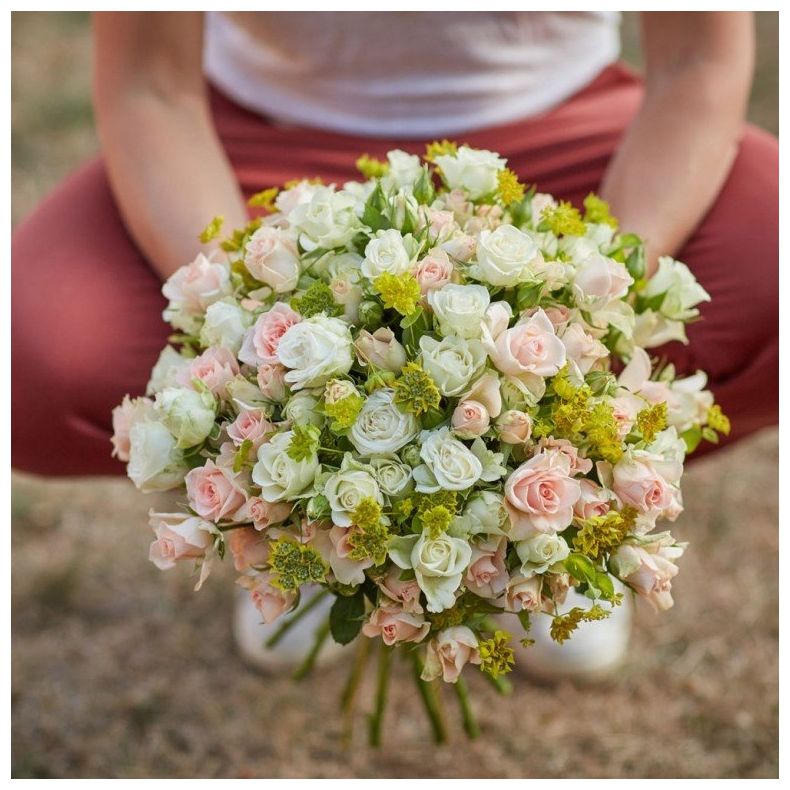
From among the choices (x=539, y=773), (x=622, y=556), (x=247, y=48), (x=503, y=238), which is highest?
(x=503, y=238)

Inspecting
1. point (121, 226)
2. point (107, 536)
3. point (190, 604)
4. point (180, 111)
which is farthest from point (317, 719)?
point (180, 111)

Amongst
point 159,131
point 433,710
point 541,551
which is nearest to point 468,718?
point 433,710

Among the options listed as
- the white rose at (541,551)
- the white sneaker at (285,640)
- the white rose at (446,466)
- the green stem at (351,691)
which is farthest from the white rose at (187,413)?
the white sneaker at (285,640)

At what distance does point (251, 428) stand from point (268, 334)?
89mm

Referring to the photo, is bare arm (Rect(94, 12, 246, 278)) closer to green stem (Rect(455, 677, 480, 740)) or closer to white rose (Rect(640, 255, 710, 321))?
white rose (Rect(640, 255, 710, 321))

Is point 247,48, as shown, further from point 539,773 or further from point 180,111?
point 539,773

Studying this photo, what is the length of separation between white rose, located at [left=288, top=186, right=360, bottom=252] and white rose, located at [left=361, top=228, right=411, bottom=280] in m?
0.06

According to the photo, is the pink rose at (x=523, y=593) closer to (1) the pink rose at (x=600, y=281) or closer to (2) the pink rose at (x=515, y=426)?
(2) the pink rose at (x=515, y=426)

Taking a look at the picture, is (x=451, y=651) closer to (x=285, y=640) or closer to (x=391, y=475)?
(x=391, y=475)

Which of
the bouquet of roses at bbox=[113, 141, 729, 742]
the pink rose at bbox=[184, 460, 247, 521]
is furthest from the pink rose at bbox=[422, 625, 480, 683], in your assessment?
the pink rose at bbox=[184, 460, 247, 521]

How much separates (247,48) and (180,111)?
233mm

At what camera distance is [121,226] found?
1.51m

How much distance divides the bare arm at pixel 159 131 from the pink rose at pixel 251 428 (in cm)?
48

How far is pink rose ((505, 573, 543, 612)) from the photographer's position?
918 millimetres
